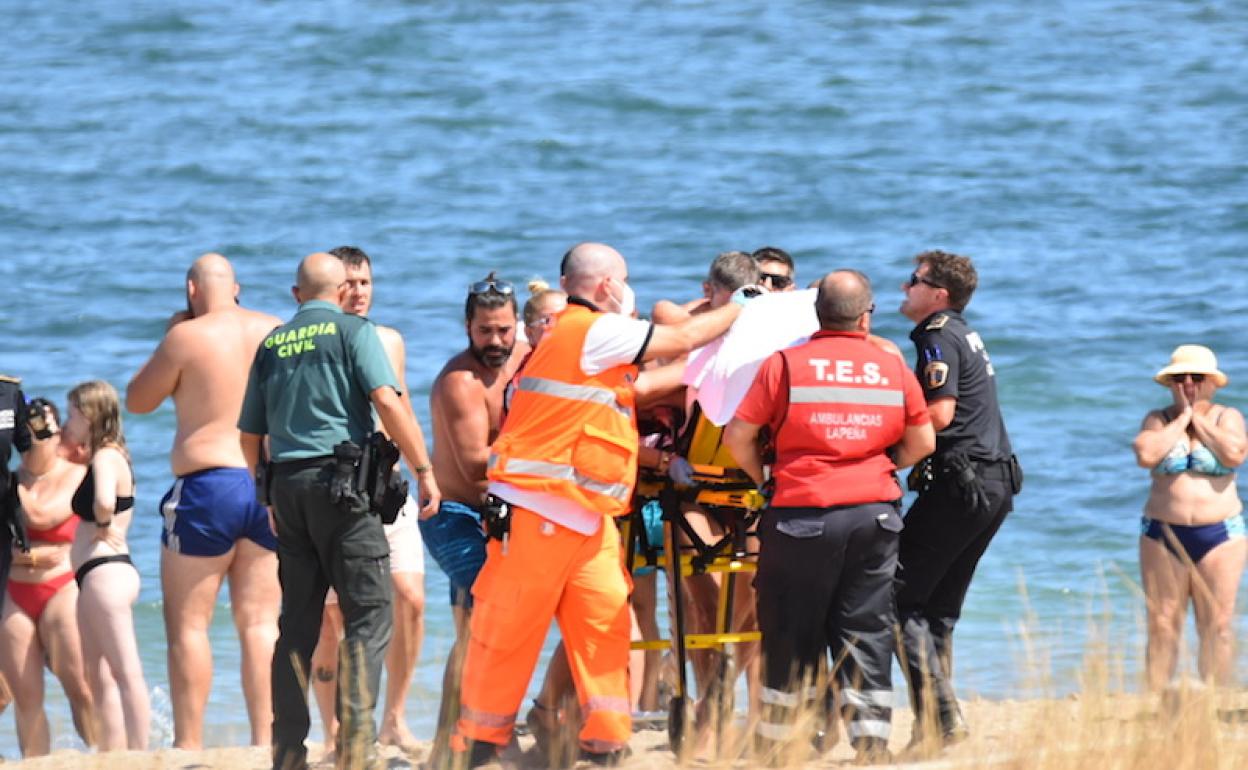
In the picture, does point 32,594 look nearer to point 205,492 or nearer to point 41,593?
point 41,593

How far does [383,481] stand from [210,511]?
1.17 metres

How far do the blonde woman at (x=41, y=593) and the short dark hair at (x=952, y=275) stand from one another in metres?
3.71

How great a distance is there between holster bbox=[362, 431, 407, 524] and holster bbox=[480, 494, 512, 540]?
275 mm

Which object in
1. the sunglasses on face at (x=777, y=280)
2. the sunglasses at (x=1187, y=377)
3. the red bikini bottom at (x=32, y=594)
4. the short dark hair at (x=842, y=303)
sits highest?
the sunglasses on face at (x=777, y=280)

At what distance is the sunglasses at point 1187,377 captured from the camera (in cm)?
802

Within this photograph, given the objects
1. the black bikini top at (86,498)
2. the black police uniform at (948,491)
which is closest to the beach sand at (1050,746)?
the black police uniform at (948,491)

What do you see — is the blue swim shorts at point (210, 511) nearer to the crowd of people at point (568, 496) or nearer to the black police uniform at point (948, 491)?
the crowd of people at point (568, 496)

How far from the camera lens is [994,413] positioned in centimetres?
650

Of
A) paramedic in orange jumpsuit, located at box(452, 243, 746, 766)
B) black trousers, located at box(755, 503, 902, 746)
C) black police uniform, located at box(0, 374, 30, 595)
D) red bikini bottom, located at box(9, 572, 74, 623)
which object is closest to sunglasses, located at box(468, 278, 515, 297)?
paramedic in orange jumpsuit, located at box(452, 243, 746, 766)

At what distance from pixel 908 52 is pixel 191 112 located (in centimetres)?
980

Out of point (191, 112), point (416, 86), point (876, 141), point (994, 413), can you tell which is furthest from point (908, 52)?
point (994, 413)

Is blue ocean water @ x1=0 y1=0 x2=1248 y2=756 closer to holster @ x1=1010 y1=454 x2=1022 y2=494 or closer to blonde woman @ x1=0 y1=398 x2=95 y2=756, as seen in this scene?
blonde woman @ x1=0 y1=398 x2=95 y2=756

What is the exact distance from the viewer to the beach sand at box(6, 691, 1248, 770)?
17.7 ft

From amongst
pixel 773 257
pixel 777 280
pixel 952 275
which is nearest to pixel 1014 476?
pixel 952 275
